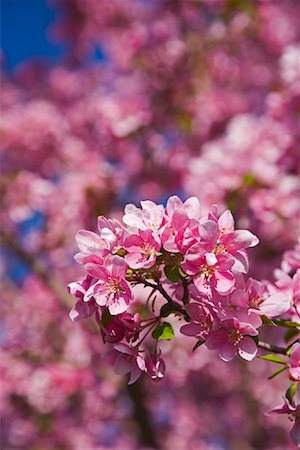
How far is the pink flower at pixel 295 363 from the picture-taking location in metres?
1.57

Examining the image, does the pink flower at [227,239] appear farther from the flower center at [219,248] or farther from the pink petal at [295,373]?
the pink petal at [295,373]

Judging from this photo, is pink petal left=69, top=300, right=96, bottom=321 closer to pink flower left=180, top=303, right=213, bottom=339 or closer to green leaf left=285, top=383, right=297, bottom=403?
pink flower left=180, top=303, right=213, bottom=339

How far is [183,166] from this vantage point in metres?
4.92

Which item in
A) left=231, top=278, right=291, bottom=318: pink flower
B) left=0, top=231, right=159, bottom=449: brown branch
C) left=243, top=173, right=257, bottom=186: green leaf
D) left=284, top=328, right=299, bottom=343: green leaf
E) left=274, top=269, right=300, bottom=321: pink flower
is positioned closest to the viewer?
left=231, top=278, right=291, bottom=318: pink flower

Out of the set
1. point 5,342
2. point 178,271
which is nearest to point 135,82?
point 5,342

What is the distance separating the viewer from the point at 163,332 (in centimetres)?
159

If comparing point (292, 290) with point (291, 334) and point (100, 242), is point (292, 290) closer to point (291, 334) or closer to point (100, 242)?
point (291, 334)

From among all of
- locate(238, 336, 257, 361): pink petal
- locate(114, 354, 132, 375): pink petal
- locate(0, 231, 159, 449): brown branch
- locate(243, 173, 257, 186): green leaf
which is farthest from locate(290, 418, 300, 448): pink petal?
locate(0, 231, 159, 449): brown branch

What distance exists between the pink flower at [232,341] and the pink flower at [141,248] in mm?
234

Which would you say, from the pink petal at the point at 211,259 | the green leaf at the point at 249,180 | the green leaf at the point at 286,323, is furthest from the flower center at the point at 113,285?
the green leaf at the point at 249,180

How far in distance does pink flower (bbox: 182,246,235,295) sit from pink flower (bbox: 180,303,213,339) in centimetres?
7

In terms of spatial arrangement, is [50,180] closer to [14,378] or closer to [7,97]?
[14,378]

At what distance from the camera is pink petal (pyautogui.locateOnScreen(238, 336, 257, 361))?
1547mm

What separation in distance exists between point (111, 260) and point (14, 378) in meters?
4.25
